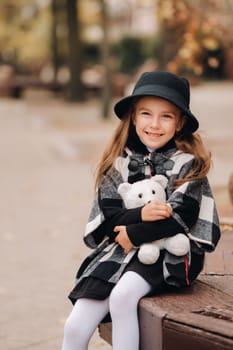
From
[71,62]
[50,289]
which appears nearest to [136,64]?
[71,62]

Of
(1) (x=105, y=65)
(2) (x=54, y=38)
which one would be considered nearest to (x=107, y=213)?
(1) (x=105, y=65)

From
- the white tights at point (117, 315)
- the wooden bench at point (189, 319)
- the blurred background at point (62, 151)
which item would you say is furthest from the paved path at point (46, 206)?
the white tights at point (117, 315)

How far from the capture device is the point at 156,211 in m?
3.36

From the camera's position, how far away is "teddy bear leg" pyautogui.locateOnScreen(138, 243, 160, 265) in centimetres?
336

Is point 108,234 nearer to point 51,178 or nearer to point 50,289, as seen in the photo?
point 50,289

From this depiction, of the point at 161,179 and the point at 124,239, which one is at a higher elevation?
the point at 161,179

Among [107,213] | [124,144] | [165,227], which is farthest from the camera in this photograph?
[124,144]

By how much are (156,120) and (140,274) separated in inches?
25.0

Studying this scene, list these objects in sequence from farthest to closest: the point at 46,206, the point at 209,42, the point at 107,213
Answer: the point at 209,42 < the point at 46,206 < the point at 107,213

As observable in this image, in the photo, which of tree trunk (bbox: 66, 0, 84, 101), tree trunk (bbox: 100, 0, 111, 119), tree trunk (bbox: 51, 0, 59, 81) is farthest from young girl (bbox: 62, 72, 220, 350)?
tree trunk (bbox: 51, 0, 59, 81)

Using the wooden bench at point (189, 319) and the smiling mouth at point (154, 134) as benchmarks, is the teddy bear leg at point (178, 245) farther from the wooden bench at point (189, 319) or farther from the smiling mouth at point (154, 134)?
the smiling mouth at point (154, 134)

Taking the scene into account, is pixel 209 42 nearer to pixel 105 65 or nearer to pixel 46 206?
pixel 46 206

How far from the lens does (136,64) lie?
37.4 meters

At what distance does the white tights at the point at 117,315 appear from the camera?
327cm
